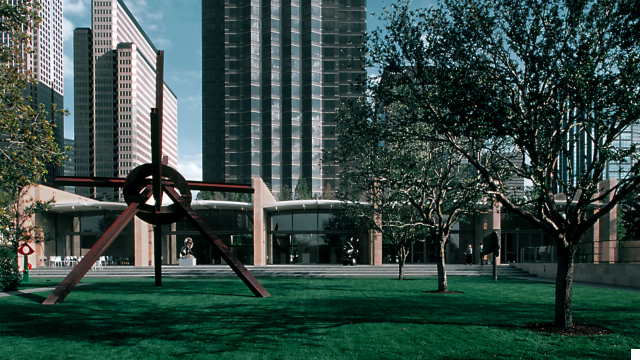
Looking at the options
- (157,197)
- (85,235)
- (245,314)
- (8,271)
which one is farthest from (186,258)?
(245,314)

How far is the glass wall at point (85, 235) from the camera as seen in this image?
120 feet

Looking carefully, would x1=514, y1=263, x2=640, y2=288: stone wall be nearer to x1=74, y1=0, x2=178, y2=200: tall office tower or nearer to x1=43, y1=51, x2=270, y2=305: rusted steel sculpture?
x1=43, y1=51, x2=270, y2=305: rusted steel sculpture

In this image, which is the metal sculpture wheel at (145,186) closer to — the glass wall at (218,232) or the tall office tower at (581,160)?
the tall office tower at (581,160)

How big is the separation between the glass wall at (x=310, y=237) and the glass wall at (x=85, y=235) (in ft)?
39.4

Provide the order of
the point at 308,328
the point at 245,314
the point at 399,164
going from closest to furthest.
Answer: the point at 308,328
the point at 245,314
the point at 399,164

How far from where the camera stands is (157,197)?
14688 mm

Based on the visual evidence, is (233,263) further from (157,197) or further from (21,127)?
(21,127)

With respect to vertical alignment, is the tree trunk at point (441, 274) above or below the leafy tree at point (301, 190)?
below

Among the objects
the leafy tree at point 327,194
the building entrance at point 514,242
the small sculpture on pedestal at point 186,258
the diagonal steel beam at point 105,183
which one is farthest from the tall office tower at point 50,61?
the diagonal steel beam at point 105,183

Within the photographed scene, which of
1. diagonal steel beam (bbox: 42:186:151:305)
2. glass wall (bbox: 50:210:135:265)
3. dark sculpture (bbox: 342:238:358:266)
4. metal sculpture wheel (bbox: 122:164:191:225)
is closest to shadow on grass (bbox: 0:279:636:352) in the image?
diagonal steel beam (bbox: 42:186:151:305)

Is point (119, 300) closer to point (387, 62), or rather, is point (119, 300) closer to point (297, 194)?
point (387, 62)

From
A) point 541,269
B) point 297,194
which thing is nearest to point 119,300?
point 541,269

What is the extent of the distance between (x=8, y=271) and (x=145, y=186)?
6016 mm

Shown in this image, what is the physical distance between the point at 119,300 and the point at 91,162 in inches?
5867
